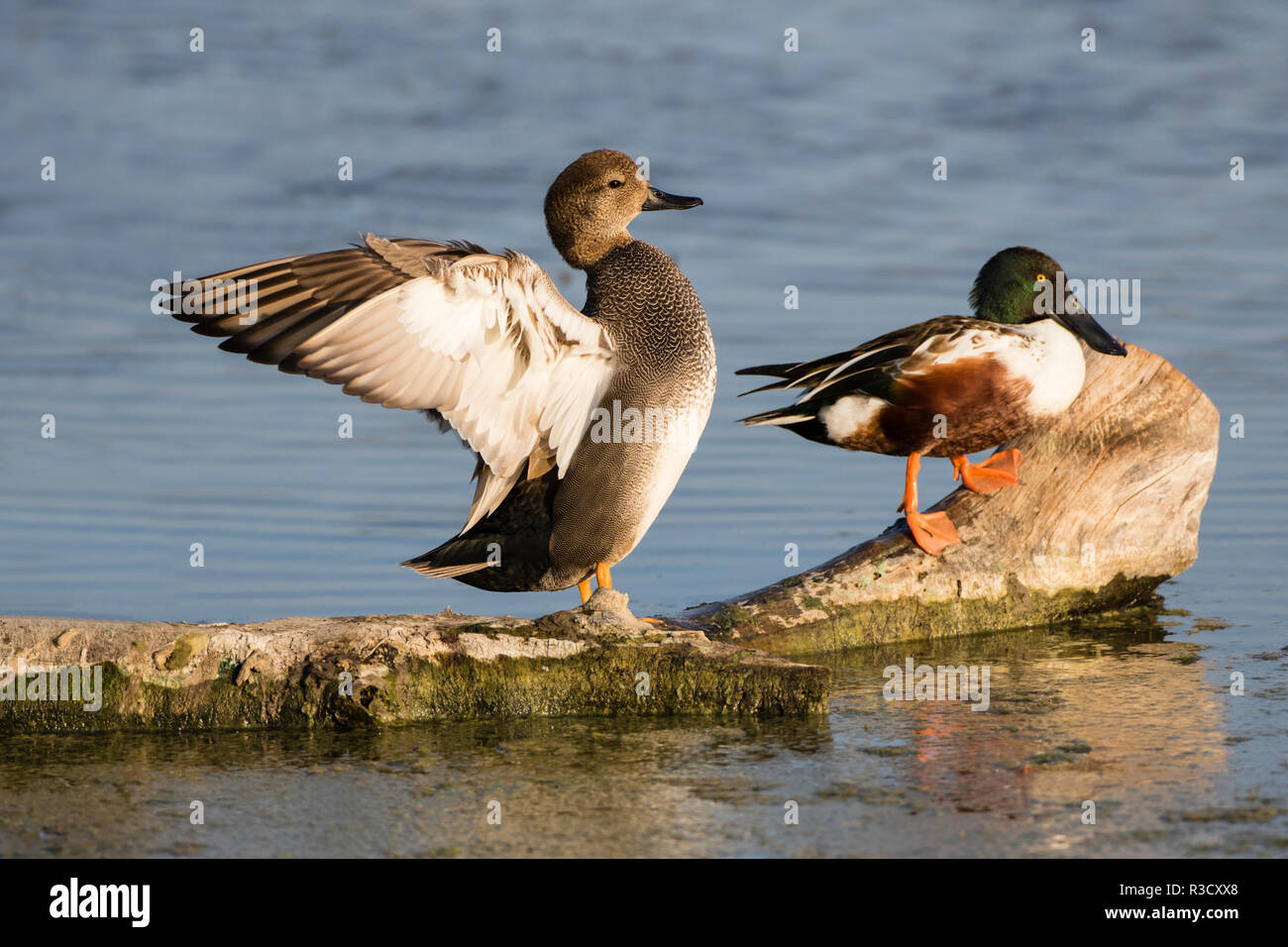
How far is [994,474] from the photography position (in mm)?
5969

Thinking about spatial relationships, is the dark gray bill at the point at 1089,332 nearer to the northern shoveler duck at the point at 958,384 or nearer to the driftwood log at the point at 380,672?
the northern shoveler duck at the point at 958,384

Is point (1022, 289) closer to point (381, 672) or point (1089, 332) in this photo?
point (1089, 332)

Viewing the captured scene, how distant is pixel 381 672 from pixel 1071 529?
2926 mm

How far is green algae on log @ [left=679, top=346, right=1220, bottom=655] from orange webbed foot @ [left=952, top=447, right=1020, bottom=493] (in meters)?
0.04

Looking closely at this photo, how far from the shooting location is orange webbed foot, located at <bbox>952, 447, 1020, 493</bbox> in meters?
5.98

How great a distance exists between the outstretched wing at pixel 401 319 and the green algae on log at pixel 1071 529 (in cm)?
134

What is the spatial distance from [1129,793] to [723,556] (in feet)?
12.0

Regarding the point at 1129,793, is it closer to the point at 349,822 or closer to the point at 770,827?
the point at 770,827

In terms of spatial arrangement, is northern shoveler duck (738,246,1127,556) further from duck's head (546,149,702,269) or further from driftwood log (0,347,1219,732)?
driftwood log (0,347,1219,732)

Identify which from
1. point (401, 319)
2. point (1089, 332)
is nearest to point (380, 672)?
point (401, 319)

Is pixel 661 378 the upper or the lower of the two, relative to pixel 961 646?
upper

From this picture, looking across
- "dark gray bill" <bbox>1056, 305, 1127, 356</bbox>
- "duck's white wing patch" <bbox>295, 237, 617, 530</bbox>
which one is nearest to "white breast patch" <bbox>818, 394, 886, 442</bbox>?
"dark gray bill" <bbox>1056, 305, 1127, 356</bbox>
